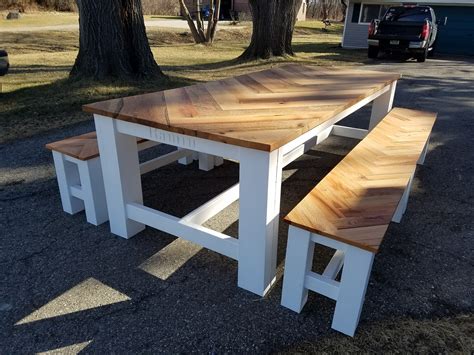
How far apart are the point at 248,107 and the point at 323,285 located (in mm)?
1191

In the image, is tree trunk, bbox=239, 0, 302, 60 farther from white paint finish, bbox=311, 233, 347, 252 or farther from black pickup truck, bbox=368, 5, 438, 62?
white paint finish, bbox=311, 233, 347, 252

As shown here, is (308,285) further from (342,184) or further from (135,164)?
(135,164)

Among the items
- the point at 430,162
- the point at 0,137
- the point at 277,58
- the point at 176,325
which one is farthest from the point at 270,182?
the point at 277,58

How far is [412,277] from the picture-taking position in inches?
89.1

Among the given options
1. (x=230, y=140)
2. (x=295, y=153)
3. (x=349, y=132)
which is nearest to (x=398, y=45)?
(x=349, y=132)

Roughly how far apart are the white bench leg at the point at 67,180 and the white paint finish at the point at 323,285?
1.91 metres

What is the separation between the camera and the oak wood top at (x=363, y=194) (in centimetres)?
171

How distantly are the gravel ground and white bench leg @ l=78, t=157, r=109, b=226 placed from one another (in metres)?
0.09

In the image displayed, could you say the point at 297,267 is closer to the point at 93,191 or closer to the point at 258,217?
the point at 258,217

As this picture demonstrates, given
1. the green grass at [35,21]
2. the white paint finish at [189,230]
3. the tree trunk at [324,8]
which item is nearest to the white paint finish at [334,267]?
the white paint finish at [189,230]

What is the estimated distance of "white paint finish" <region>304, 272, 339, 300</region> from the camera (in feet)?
6.04

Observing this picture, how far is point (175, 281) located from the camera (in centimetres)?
220

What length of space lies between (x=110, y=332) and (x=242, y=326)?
2.13ft

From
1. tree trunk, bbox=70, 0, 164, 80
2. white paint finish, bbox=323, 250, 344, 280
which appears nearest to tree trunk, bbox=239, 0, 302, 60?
tree trunk, bbox=70, 0, 164, 80
